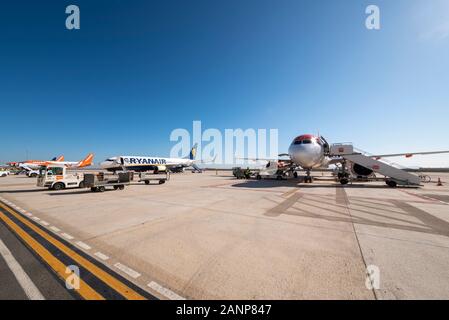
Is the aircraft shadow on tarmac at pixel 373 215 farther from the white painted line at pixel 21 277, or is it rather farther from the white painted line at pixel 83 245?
the white painted line at pixel 21 277

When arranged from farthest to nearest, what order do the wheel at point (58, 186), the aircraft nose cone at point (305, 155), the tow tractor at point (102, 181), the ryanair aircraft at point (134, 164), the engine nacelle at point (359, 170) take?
the ryanair aircraft at point (134, 164) < the engine nacelle at point (359, 170) < the aircraft nose cone at point (305, 155) < the wheel at point (58, 186) < the tow tractor at point (102, 181)

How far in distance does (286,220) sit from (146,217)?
18.9 ft

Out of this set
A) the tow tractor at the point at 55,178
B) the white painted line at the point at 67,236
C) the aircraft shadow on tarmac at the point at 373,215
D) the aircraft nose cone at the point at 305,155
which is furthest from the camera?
the aircraft nose cone at the point at 305,155

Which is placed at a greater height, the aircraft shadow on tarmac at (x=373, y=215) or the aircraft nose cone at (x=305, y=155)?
the aircraft nose cone at (x=305, y=155)

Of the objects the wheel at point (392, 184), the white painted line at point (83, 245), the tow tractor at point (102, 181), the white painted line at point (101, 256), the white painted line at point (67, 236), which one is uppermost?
the tow tractor at point (102, 181)

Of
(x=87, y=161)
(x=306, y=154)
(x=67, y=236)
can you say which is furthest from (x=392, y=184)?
(x=87, y=161)

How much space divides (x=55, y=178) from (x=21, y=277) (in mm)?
16988

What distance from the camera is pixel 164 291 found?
3.10m

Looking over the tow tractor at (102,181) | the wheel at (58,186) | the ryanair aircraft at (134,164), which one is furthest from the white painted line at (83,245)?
the ryanair aircraft at (134,164)

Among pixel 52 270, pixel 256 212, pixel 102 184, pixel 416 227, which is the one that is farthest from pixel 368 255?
pixel 102 184

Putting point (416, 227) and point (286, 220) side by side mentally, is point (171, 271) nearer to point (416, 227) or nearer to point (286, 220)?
point (286, 220)

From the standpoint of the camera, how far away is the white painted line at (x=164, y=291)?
2.97 meters

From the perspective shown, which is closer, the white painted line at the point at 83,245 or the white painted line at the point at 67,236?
the white painted line at the point at 83,245

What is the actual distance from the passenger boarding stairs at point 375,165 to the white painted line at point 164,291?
2226 centimetres
